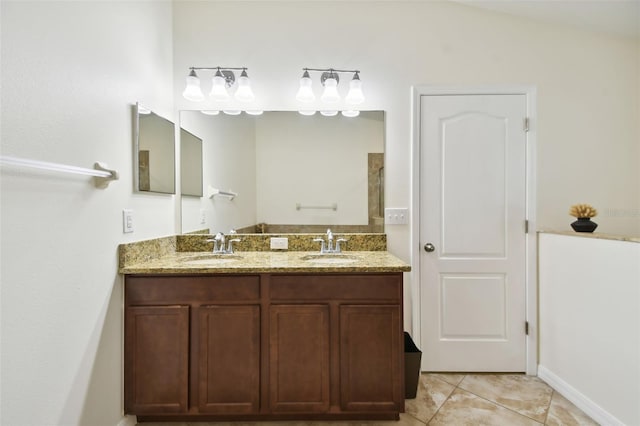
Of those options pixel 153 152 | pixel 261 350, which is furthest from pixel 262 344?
pixel 153 152

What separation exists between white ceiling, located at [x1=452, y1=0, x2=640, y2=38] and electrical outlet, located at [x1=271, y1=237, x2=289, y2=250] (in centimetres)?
207

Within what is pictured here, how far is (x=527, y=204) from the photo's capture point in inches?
86.4

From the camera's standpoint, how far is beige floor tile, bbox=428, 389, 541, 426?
1710mm

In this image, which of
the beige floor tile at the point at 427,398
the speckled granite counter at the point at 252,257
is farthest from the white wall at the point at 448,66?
the beige floor tile at the point at 427,398

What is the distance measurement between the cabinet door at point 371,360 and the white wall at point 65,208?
3.80 feet

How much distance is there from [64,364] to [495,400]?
7.34 ft

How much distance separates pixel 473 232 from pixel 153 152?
7.11ft

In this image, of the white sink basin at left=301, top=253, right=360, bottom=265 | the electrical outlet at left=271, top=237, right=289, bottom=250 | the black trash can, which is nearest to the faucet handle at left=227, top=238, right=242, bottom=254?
the electrical outlet at left=271, top=237, right=289, bottom=250

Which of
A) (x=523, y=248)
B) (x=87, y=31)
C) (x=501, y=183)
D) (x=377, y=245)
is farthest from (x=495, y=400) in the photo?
(x=87, y=31)

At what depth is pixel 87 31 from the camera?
138 centimetres

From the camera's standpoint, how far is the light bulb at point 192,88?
6.84 ft

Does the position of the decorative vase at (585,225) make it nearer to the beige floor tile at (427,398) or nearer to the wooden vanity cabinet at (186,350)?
the beige floor tile at (427,398)

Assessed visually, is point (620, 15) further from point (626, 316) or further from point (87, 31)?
point (87, 31)

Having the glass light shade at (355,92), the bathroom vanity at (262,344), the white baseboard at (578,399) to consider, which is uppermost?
the glass light shade at (355,92)
